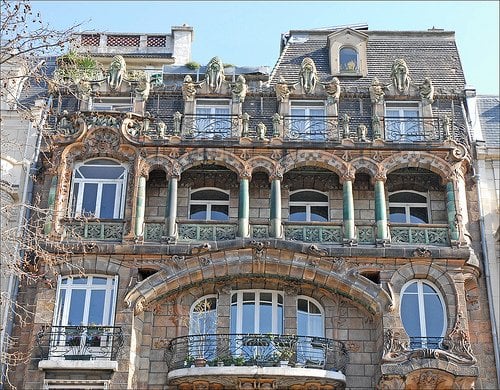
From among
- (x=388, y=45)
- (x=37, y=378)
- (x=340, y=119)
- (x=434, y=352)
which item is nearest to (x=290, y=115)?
(x=340, y=119)

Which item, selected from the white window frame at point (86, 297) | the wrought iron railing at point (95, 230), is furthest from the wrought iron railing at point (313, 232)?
the white window frame at point (86, 297)

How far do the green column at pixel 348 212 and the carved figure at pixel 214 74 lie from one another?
223 inches

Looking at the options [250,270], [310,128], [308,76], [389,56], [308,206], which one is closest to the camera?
[250,270]

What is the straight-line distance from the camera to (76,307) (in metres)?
23.1

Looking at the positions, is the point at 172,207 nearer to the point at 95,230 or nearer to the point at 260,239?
the point at 95,230

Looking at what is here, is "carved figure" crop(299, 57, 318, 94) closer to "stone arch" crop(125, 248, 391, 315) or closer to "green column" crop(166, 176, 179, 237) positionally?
"green column" crop(166, 176, 179, 237)

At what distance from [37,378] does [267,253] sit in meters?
6.84

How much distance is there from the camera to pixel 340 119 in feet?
85.6

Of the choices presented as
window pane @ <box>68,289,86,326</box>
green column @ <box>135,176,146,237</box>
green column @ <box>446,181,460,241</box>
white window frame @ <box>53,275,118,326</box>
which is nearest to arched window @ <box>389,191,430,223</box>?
green column @ <box>446,181,460,241</box>

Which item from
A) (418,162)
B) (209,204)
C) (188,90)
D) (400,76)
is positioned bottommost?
(209,204)

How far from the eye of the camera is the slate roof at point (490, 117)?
27047mm

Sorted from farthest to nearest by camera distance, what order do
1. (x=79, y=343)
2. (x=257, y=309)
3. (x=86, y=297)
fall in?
1. (x=257, y=309)
2. (x=86, y=297)
3. (x=79, y=343)

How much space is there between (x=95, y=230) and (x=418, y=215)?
9.46 metres

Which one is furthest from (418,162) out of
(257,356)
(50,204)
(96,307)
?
(50,204)
